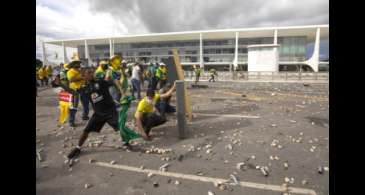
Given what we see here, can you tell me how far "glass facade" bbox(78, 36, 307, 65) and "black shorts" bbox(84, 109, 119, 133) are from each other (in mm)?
48388

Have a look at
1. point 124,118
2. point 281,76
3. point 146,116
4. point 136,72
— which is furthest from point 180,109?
point 281,76

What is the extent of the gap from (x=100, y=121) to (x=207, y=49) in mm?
62248

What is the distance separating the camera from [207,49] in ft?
Answer: 209

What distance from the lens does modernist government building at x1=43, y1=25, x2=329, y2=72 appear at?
50963mm

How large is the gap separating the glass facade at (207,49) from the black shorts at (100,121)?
48.4m

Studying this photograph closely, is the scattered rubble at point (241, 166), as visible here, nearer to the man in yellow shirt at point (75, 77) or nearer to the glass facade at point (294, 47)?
the man in yellow shirt at point (75, 77)

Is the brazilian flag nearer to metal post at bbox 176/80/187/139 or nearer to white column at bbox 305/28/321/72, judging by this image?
metal post at bbox 176/80/187/139

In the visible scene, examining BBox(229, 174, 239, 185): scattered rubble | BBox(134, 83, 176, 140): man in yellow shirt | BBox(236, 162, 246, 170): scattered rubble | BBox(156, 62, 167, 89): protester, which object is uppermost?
BBox(156, 62, 167, 89): protester

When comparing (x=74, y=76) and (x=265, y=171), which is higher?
(x=74, y=76)

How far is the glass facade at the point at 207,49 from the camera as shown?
2211 inches

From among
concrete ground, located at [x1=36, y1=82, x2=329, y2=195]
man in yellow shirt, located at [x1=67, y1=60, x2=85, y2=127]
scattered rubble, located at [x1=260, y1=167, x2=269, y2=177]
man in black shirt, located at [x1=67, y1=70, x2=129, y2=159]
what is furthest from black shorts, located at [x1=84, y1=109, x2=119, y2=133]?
scattered rubble, located at [x1=260, y1=167, x2=269, y2=177]

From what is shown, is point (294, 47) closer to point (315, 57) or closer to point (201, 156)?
point (315, 57)

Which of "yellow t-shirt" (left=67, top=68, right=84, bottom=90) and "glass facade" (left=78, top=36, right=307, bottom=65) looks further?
"glass facade" (left=78, top=36, right=307, bottom=65)
